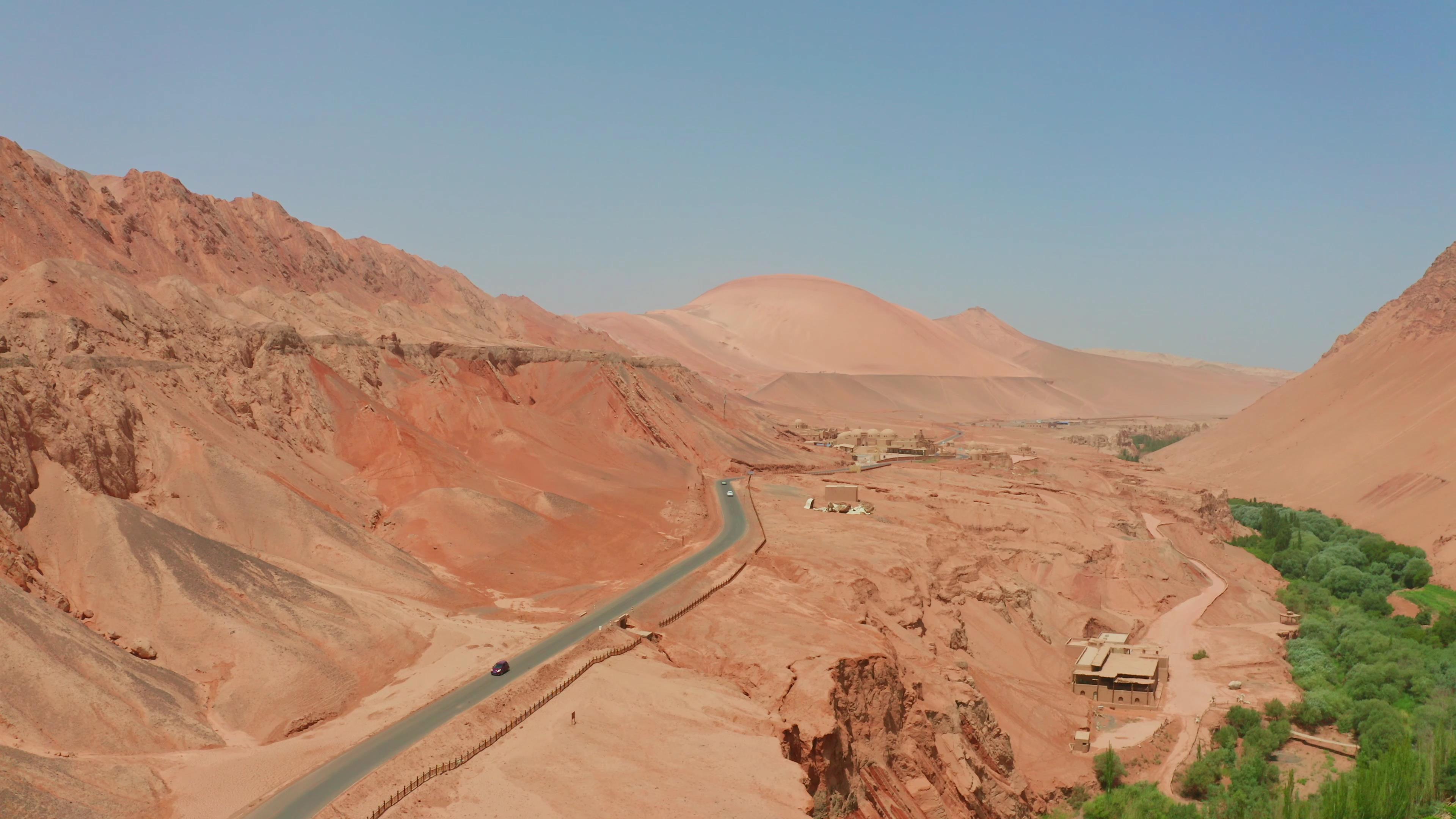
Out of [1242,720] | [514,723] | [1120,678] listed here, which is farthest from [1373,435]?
[514,723]

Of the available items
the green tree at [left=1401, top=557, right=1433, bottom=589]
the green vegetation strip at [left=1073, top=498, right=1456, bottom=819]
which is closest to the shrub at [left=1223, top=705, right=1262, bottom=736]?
the green vegetation strip at [left=1073, top=498, right=1456, bottom=819]

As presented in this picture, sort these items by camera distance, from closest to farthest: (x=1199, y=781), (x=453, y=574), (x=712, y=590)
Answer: (x=1199, y=781) < (x=712, y=590) < (x=453, y=574)

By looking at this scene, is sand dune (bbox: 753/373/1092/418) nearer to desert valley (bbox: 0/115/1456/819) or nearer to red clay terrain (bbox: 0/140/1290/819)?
desert valley (bbox: 0/115/1456/819)

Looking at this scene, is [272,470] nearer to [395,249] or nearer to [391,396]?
[391,396]

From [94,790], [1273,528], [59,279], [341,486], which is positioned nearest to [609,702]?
[94,790]

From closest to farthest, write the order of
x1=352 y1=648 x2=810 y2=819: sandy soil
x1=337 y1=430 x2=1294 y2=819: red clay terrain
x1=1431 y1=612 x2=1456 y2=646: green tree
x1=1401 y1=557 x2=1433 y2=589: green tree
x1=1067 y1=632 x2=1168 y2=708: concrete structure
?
x1=352 y1=648 x2=810 y2=819: sandy soil
x1=337 y1=430 x2=1294 y2=819: red clay terrain
x1=1067 y1=632 x2=1168 y2=708: concrete structure
x1=1431 y1=612 x2=1456 y2=646: green tree
x1=1401 y1=557 x2=1433 y2=589: green tree

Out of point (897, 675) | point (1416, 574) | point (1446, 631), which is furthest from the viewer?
Result: point (1416, 574)

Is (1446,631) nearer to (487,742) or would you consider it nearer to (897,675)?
(897,675)
